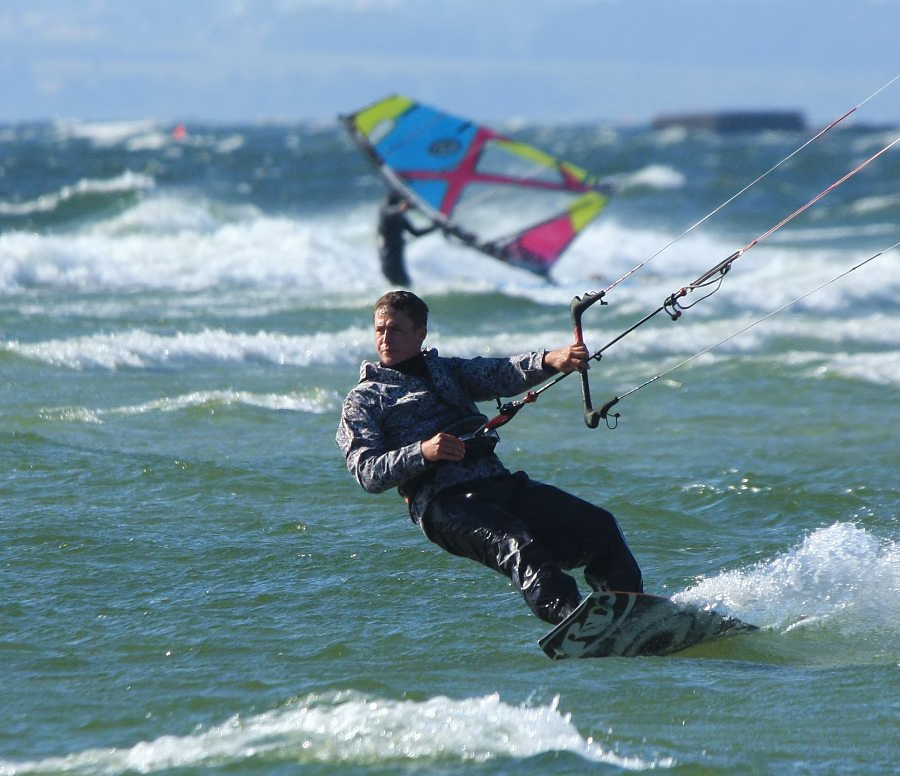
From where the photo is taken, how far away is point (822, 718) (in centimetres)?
443

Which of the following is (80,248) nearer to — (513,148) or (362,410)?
(513,148)

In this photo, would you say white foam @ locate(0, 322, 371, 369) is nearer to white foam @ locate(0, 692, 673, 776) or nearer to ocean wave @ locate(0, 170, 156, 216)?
white foam @ locate(0, 692, 673, 776)

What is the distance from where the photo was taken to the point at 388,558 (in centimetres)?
643

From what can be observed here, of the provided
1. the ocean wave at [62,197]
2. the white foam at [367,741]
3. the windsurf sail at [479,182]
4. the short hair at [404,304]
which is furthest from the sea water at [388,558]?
the ocean wave at [62,197]

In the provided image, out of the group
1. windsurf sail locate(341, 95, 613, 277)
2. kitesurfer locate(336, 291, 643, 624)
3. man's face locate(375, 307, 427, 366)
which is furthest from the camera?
windsurf sail locate(341, 95, 613, 277)

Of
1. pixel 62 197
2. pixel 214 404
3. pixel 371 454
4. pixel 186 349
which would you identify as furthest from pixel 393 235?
pixel 371 454

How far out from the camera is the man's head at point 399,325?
16.3ft

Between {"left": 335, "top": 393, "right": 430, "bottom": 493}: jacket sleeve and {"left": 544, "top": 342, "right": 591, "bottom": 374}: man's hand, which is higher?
{"left": 544, "top": 342, "right": 591, "bottom": 374}: man's hand

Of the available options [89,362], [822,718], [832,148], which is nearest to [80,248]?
[89,362]

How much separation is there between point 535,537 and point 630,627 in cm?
45

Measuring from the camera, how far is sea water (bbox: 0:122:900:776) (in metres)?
4.28

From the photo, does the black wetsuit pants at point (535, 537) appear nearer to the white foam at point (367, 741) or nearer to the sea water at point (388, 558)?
the sea water at point (388, 558)

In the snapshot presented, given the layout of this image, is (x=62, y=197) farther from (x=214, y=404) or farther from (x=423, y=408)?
(x=423, y=408)

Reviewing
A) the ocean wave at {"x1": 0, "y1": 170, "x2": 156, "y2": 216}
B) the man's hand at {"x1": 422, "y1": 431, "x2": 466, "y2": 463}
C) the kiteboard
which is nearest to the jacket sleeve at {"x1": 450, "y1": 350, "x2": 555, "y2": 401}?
the man's hand at {"x1": 422, "y1": 431, "x2": 466, "y2": 463}
